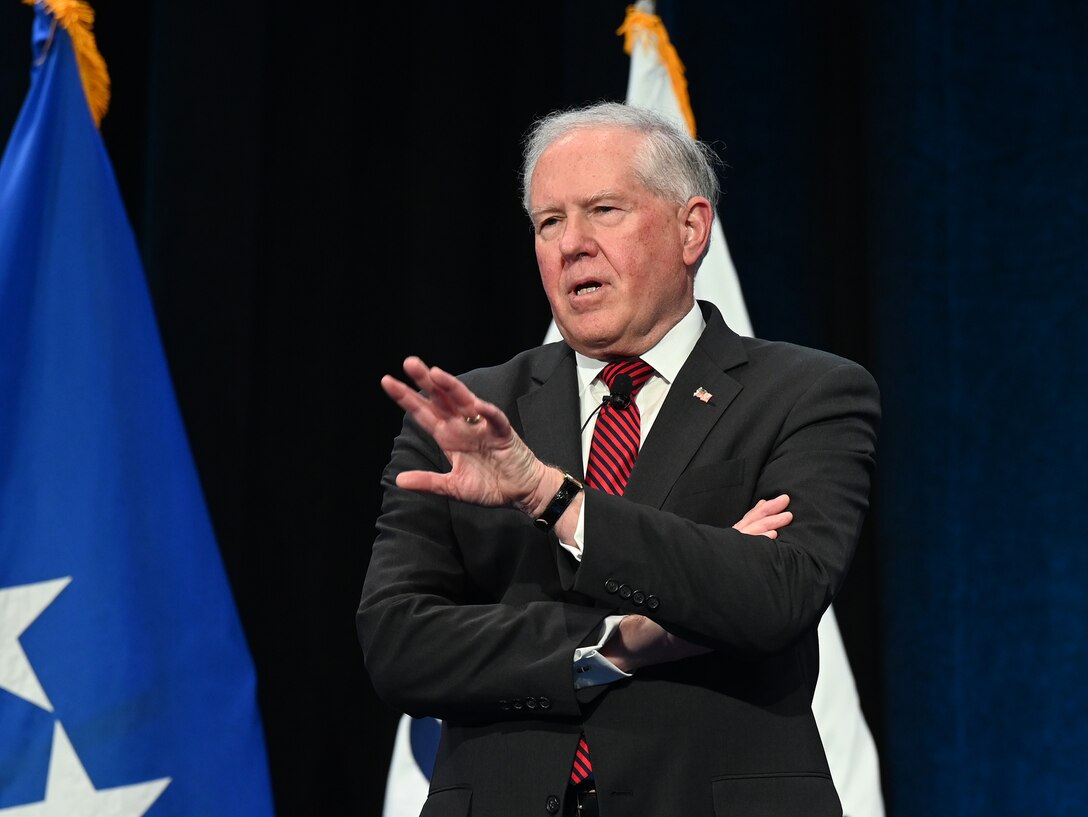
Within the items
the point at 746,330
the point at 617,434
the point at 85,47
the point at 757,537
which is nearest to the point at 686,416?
the point at 617,434

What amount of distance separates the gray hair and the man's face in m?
0.02

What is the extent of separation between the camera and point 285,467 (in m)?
3.40

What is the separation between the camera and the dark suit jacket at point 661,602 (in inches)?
62.1

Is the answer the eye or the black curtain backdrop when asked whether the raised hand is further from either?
the black curtain backdrop

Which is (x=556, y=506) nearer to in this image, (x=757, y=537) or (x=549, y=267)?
(x=757, y=537)

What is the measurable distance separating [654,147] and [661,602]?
0.78 m

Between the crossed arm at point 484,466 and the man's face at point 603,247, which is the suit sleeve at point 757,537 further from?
the man's face at point 603,247

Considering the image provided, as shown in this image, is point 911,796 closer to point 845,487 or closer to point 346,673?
point 346,673

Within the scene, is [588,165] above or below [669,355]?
above

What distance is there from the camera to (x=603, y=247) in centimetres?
194

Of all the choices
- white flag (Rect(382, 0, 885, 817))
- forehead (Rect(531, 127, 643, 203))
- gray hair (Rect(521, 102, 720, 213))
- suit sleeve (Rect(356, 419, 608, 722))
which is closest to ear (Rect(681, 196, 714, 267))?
gray hair (Rect(521, 102, 720, 213))

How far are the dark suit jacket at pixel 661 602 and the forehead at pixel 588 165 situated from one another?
28 cm

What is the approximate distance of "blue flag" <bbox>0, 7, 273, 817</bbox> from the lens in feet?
8.25

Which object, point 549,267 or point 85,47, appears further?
point 85,47
